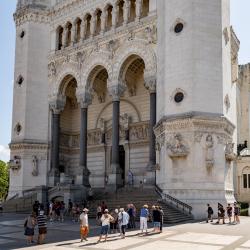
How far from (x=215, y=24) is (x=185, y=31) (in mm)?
2236

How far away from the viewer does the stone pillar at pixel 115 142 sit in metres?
34.0

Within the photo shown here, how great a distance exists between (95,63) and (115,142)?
797 centimetres

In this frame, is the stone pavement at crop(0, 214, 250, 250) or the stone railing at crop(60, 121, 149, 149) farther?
the stone railing at crop(60, 121, 149, 149)

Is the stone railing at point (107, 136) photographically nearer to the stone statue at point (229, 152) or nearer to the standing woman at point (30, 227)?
the stone statue at point (229, 152)

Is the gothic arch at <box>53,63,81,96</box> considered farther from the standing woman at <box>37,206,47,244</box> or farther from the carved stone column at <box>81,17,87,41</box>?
the standing woman at <box>37,206,47,244</box>

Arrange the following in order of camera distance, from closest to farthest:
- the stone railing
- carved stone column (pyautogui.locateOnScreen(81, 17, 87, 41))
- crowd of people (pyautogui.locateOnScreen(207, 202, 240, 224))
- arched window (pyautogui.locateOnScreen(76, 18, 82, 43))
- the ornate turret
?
crowd of people (pyautogui.locateOnScreen(207, 202, 240, 224)), the stone railing, carved stone column (pyautogui.locateOnScreen(81, 17, 87, 41)), arched window (pyautogui.locateOnScreen(76, 18, 82, 43)), the ornate turret

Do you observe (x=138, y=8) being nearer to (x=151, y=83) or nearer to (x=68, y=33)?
(x=151, y=83)

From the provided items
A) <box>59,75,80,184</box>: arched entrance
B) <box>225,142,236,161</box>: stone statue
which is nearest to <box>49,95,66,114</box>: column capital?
<box>59,75,80,184</box>: arched entrance

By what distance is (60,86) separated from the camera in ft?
138

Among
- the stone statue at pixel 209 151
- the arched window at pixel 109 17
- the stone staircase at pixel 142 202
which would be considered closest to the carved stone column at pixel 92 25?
the arched window at pixel 109 17

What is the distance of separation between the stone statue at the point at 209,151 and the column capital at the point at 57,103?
18.3 m

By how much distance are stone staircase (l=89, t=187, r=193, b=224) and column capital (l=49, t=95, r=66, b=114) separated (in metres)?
11.9

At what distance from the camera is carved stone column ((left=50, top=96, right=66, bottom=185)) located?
134 ft

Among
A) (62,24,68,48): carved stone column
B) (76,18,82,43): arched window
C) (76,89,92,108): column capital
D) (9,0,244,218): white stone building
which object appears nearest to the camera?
(9,0,244,218): white stone building
